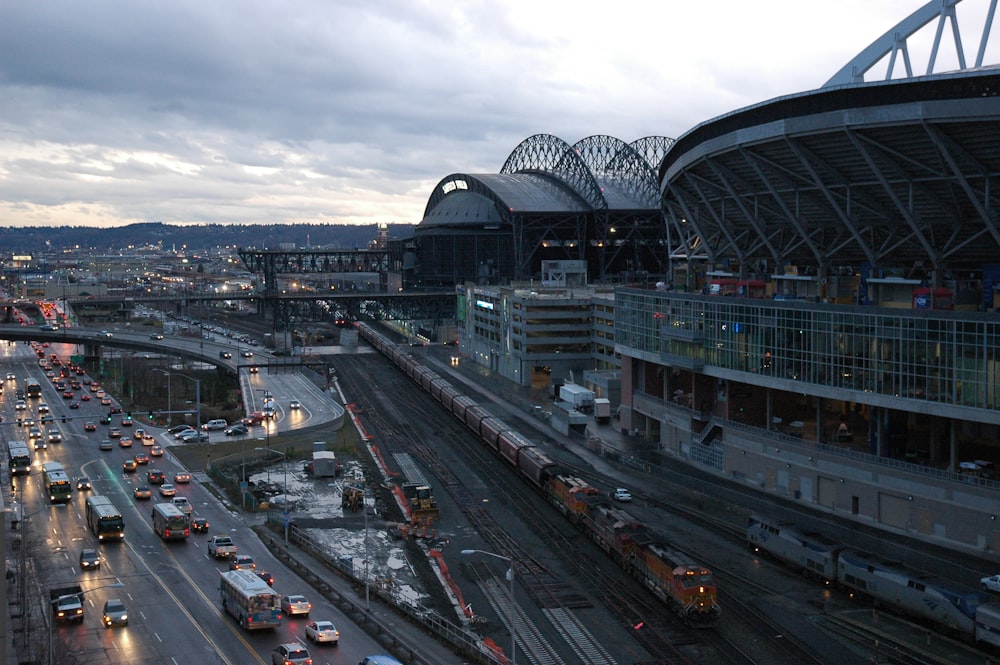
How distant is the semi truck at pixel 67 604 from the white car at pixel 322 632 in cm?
1021

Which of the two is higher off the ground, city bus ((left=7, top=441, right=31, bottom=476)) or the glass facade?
the glass facade

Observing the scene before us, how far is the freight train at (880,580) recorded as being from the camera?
1642 inches

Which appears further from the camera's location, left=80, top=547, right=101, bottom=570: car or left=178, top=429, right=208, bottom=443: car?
left=178, top=429, right=208, bottom=443: car

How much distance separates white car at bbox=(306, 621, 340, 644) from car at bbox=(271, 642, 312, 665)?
6.63 feet

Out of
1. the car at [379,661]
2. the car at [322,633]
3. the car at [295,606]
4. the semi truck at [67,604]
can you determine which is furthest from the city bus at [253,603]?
the car at [379,661]

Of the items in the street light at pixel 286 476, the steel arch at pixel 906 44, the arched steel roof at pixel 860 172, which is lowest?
the street light at pixel 286 476

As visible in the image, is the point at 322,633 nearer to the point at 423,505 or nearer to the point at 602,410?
the point at 423,505

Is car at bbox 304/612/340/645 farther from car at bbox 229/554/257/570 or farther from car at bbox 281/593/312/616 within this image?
car at bbox 229/554/257/570

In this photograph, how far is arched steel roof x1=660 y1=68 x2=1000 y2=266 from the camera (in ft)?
179

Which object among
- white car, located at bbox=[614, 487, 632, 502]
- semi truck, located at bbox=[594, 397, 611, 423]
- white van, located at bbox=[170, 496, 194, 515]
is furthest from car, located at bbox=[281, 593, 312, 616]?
semi truck, located at bbox=[594, 397, 611, 423]

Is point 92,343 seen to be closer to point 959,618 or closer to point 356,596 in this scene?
point 356,596

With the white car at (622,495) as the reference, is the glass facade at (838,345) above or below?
above

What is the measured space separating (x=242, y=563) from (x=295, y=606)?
7.42 m

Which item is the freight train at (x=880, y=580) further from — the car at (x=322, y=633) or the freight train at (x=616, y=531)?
the car at (x=322, y=633)
